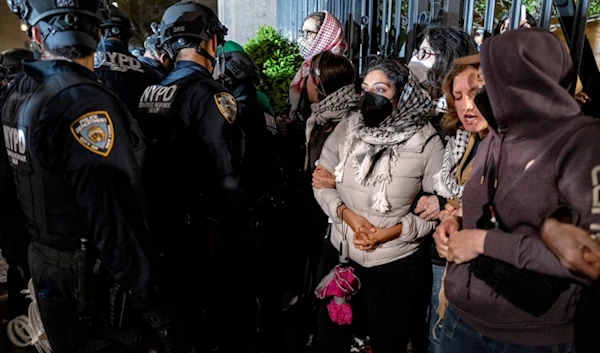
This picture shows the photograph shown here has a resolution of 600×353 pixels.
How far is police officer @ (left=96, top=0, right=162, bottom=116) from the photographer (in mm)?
3973

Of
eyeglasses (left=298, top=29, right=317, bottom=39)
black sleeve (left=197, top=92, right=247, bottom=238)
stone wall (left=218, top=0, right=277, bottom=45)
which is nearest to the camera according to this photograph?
black sleeve (left=197, top=92, right=247, bottom=238)

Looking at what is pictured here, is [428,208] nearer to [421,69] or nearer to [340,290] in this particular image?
[340,290]

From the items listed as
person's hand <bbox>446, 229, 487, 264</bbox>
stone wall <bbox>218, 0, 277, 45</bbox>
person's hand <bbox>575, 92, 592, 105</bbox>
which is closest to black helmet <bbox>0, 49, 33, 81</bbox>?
stone wall <bbox>218, 0, 277, 45</bbox>

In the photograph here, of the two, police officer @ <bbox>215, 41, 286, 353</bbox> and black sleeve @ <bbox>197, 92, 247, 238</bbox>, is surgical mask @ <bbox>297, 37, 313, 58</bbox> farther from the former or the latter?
black sleeve @ <bbox>197, 92, 247, 238</bbox>

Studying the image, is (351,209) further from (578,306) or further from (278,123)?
(278,123)

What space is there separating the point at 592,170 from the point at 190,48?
2.49 metres

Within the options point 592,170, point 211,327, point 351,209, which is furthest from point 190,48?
point 592,170

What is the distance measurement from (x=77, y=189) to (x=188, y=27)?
5.07 ft

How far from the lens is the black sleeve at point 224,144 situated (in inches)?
112

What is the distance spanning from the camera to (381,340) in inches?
105

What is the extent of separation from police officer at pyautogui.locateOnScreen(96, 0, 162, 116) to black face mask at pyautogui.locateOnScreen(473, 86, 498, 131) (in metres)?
2.78

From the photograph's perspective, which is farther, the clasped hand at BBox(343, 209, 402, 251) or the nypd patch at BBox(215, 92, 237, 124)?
the nypd patch at BBox(215, 92, 237, 124)

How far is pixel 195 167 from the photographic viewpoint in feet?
9.80

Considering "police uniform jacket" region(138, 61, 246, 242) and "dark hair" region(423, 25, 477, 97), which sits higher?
"dark hair" region(423, 25, 477, 97)
